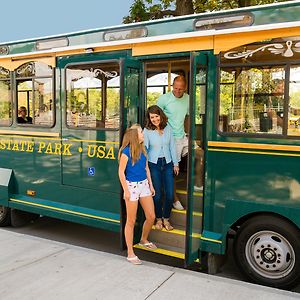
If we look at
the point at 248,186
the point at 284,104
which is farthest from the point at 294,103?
the point at 248,186

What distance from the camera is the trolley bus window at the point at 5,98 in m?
6.64

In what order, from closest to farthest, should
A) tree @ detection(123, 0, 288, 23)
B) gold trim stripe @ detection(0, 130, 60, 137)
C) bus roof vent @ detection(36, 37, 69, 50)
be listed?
1. bus roof vent @ detection(36, 37, 69, 50)
2. gold trim stripe @ detection(0, 130, 60, 137)
3. tree @ detection(123, 0, 288, 23)

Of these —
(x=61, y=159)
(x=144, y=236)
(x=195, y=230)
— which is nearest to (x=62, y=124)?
(x=61, y=159)

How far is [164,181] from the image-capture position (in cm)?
494

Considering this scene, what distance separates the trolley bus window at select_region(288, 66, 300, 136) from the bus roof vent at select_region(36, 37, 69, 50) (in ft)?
10.5

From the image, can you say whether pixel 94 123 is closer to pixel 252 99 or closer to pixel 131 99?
pixel 131 99

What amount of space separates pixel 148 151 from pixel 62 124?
5.28 ft

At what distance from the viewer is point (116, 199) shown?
532 centimetres

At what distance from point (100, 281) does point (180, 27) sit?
9.44ft

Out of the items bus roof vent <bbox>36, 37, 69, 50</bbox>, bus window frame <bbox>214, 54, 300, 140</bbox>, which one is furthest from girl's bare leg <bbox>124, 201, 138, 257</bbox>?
bus roof vent <bbox>36, 37, 69, 50</bbox>

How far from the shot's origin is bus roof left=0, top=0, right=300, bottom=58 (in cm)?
405

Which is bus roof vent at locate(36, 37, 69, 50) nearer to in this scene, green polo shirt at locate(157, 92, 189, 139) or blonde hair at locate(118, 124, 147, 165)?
green polo shirt at locate(157, 92, 189, 139)

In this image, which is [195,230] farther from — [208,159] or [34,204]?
[34,204]

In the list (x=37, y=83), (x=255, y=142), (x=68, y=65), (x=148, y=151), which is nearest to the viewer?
(x=255, y=142)
